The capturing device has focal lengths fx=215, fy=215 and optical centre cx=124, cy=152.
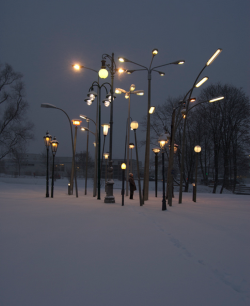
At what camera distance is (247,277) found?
3.00 metres

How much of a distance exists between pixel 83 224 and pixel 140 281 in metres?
3.32

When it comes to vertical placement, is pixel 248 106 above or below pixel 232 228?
above

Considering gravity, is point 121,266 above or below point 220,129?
below

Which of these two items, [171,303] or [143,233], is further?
[143,233]

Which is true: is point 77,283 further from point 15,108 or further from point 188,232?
point 15,108

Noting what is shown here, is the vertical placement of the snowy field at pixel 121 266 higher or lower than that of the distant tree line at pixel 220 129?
lower

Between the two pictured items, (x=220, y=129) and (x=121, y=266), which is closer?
(x=121, y=266)

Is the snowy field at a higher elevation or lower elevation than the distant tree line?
lower

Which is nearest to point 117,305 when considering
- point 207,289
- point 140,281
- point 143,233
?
point 140,281

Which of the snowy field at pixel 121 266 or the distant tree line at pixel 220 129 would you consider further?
the distant tree line at pixel 220 129

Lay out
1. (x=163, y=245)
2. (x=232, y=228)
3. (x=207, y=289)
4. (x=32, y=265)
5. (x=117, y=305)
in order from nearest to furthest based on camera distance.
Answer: (x=117, y=305) < (x=207, y=289) < (x=32, y=265) < (x=163, y=245) < (x=232, y=228)

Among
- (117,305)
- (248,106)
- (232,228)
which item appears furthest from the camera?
(248,106)

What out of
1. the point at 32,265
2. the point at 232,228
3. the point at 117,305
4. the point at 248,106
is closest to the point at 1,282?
the point at 32,265

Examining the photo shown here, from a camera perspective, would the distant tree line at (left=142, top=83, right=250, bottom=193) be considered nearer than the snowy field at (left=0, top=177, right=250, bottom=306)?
No
